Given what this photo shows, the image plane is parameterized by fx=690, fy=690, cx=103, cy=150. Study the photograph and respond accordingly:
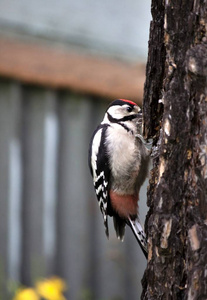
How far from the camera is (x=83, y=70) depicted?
5.20 m

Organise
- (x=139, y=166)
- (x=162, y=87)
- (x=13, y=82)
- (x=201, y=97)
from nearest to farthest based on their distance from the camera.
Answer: (x=201, y=97)
(x=162, y=87)
(x=139, y=166)
(x=13, y=82)

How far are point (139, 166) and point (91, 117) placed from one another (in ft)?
4.58

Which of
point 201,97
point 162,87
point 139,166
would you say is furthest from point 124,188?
point 201,97

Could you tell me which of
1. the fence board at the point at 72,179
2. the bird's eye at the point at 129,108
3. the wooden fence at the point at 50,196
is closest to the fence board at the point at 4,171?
the wooden fence at the point at 50,196

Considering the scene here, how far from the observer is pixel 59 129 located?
17.3 feet

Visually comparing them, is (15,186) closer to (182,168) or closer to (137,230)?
(137,230)

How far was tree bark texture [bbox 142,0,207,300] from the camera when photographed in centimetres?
248

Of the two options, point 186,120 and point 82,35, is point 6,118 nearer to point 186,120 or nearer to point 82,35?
point 82,35

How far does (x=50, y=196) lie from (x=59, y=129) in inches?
20.3

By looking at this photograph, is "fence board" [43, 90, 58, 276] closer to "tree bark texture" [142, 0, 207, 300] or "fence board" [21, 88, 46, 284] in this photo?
"fence board" [21, 88, 46, 284]

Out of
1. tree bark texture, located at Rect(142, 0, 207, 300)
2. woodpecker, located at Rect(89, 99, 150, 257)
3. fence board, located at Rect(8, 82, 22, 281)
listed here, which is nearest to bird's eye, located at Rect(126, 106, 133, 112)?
woodpecker, located at Rect(89, 99, 150, 257)

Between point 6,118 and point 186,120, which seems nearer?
point 186,120

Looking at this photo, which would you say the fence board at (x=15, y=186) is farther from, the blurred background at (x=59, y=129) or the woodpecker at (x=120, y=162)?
the woodpecker at (x=120, y=162)

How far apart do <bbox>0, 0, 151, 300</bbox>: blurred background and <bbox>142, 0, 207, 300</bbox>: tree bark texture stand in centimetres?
252
